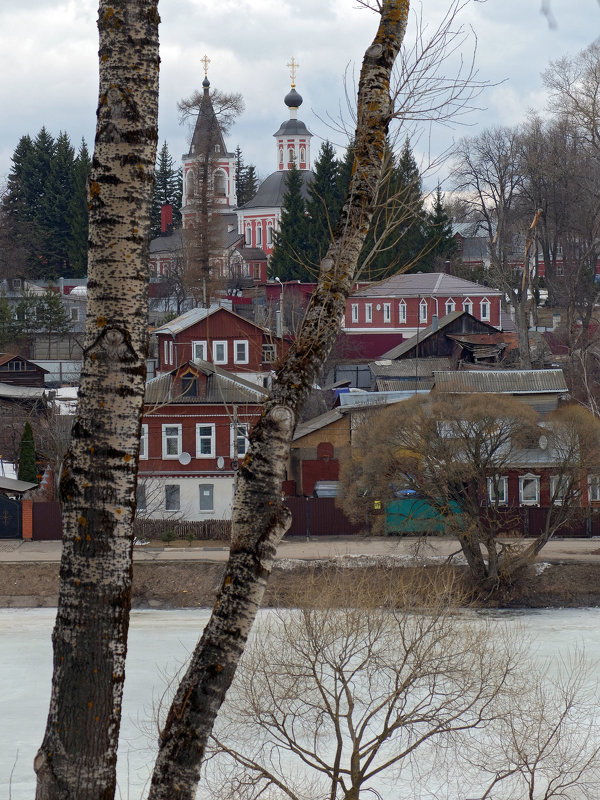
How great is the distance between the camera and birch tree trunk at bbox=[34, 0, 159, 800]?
3.37 meters

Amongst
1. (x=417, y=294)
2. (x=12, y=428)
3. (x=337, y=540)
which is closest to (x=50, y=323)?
(x=12, y=428)

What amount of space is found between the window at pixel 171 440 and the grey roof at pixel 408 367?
10.9m

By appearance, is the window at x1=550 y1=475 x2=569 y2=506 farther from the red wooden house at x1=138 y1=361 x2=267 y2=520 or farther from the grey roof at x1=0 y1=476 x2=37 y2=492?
the grey roof at x1=0 y1=476 x2=37 y2=492

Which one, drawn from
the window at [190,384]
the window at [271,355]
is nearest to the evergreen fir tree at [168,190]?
the window at [190,384]

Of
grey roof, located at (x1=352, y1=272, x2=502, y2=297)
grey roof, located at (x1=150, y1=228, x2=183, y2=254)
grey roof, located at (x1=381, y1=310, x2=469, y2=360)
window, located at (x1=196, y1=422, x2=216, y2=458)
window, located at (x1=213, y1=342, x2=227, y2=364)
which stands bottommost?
window, located at (x1=196, y1=422, x2=216, y2=458)

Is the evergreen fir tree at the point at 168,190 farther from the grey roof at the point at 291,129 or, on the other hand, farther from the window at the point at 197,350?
the window at the point at 197,350

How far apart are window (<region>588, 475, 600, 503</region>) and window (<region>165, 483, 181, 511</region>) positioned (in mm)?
12615

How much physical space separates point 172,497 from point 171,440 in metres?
1.83

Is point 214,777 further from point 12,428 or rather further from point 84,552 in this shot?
point 12,428

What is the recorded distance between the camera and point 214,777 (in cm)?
1302

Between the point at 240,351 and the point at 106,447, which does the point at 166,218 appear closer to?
the point at 240,351

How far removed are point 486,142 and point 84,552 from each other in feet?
181

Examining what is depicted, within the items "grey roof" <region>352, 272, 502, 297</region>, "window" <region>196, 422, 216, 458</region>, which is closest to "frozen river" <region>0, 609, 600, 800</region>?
"window" <region>196, 422, 216, 458</region>

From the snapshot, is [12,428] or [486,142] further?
[486,142]
